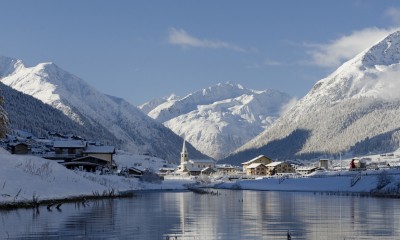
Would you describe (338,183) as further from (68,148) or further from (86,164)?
(68,148)

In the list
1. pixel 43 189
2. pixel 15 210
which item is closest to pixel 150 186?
pixel 43 189

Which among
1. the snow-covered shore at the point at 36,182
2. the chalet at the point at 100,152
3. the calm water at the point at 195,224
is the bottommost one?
the calm water at the point at 195,224

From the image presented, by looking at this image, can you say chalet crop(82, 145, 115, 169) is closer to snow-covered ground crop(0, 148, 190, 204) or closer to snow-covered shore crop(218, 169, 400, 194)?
snow-covered shore crop(218, 169, 400, 194)

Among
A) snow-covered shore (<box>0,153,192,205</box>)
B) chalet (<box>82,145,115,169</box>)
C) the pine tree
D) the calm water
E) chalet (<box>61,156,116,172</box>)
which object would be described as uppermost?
the pine tree

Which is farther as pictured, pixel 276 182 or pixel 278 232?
pixel 276 182

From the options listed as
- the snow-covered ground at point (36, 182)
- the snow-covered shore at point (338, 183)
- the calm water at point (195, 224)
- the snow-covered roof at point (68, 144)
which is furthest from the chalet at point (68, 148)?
the calm water at point (195, 224)

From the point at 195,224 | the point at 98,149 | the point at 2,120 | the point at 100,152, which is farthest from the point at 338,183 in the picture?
the point at 195,224

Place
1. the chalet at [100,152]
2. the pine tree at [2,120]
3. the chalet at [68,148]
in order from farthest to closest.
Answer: the chalet at [100,152], the chalet at [68,148], the pine tree at [2,120]

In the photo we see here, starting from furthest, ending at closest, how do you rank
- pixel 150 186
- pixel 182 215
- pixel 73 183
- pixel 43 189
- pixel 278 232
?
pixel 150 186 → pixel 73 183 → pixel 43 189 → pixel 182 215 → pixel 278 232

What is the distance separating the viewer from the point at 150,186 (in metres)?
166

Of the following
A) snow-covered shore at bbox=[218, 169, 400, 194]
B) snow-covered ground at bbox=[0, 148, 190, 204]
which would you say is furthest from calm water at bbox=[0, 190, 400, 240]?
snow-covered shore at bbox=[218, 169, 400, 194]

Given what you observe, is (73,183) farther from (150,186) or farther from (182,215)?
(150,186)

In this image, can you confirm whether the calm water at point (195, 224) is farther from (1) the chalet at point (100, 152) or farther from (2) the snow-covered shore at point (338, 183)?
(1) the chalet at point (100, 152)

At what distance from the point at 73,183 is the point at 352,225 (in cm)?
4976
